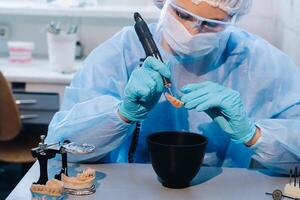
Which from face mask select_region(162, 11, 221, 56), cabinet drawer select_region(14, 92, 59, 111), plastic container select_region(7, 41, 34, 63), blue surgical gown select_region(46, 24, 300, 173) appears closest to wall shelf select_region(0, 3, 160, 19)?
plastic container select_region(7, 41, 34, 63)

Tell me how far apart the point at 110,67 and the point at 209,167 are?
372 mm

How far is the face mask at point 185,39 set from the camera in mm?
1328

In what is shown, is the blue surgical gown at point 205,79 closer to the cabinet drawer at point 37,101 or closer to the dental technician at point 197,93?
the dental technician at point 197,93

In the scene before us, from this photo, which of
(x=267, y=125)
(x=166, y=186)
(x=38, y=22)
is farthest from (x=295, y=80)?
(x=38, y=22)

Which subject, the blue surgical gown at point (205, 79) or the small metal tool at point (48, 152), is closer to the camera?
the small metal tool at point (48, 152)

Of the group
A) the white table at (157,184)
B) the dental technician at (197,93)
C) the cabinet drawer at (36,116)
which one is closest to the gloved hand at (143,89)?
the dental technician at (197,93)

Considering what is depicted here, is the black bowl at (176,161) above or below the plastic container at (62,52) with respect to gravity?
above

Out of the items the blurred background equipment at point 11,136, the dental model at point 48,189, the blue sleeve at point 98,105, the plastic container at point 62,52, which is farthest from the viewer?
the plastic container at point 62,52

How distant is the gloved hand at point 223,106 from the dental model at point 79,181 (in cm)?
27

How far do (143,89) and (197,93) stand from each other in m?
0.12

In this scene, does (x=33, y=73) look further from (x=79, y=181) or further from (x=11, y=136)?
(x=79, y=181)

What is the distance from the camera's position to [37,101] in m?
2.51

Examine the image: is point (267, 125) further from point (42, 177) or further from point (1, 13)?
point (1, 13)

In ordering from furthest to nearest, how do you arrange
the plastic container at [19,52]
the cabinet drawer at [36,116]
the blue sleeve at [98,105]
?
the plastic container at [19,52], the cabinet drawer at [36,116], the blue sleeve at [98,105]
